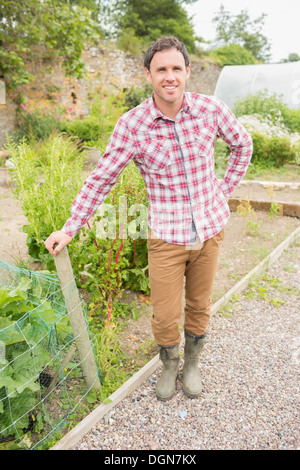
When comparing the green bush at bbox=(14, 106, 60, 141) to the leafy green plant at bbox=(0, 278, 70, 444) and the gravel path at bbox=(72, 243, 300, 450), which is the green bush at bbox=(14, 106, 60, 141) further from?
the leafy green plant at bbox=(0, 278, 70, 444)

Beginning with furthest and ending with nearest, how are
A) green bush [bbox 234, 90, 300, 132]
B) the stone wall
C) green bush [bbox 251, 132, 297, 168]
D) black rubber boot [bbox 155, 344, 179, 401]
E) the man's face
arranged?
the stone wall, green bush [bbox 234, 90, 300, 132], green bush [bbox 251, 132, 297, 168], black rubber boot [bbox 155, 344, 179, 401], the man's face

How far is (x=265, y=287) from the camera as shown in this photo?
11.0ft

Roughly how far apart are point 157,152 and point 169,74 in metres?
0.34

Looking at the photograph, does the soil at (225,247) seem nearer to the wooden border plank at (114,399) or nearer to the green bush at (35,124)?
the wooden border plank at (114,399)

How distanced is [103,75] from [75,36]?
3566 millimetres

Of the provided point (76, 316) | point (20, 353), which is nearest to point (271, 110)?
point (76, 316)

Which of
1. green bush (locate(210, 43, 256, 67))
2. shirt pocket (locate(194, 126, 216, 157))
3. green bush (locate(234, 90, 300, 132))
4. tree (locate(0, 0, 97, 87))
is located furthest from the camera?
green bush (locate(210, 43, 256, 67))

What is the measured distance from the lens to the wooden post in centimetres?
172

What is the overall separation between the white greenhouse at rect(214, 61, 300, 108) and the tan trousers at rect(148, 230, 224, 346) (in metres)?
9.26

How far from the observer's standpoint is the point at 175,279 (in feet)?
6.15

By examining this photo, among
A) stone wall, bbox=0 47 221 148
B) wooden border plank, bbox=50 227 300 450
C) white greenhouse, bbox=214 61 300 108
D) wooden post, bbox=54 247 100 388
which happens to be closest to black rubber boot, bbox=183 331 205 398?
wooden border plank, bbox=50 227 300 450

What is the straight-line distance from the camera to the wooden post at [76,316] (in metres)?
1.72

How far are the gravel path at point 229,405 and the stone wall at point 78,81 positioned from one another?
25.2ft
